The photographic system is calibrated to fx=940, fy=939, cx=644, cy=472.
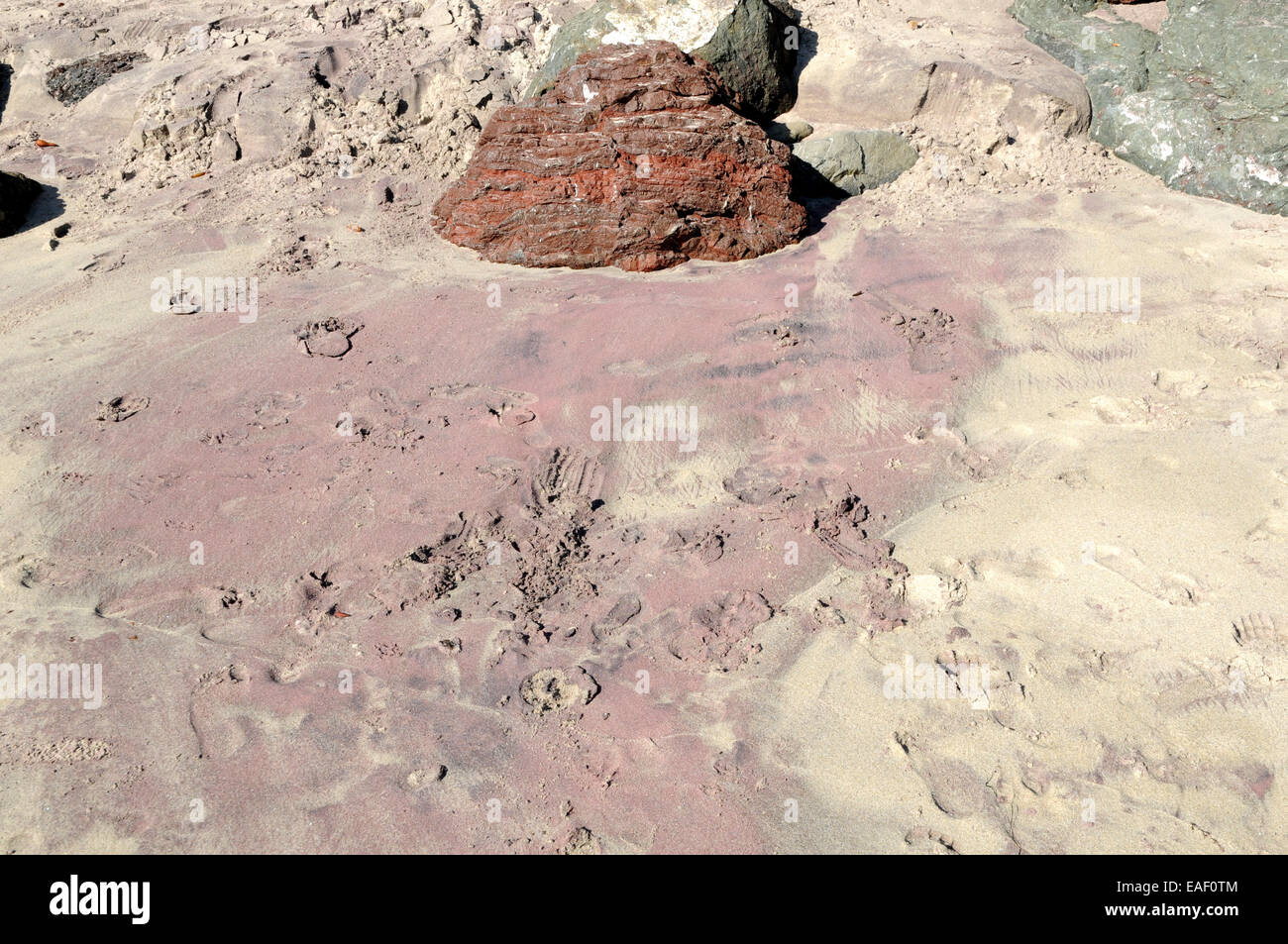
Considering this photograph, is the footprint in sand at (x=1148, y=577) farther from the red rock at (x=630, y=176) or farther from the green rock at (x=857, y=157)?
the green rock at (x=857, y=157)

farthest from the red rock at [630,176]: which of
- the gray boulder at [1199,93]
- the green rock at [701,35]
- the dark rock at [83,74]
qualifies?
the dark rock at [83,74]

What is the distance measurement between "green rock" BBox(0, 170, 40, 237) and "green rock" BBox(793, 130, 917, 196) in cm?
594

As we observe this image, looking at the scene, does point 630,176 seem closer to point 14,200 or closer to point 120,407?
point 120,407

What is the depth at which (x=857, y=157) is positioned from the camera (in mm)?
7031

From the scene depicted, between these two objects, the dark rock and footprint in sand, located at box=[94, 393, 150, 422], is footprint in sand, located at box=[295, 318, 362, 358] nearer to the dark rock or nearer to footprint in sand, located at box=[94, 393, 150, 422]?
footprint in sand, located at box=[94, 393, 150, 422]

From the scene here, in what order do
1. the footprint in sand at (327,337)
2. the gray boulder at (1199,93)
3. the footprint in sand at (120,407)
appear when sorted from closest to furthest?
the footprint in sand at (120,407), the footprint in sand at (327,337), the gray boulder at (1199,93)

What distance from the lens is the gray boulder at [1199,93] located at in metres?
6.57

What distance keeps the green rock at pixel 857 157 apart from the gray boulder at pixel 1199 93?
1.58 m

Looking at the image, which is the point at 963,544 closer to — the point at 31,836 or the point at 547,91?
the point at 31,836

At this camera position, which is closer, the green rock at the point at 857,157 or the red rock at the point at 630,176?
the red rock at the point at 630,176

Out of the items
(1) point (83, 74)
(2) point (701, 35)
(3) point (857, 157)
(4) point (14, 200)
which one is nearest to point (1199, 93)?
(3) point (857, 157)

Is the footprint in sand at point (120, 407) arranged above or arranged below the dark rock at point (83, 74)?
below

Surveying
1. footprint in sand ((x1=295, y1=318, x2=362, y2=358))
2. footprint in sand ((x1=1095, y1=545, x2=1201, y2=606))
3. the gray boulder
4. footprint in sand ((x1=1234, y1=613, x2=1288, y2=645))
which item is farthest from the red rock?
footprint in sand ((x1=1234, y1=613, x2=1288, y2=645))

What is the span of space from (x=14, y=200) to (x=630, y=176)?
4817 mm
